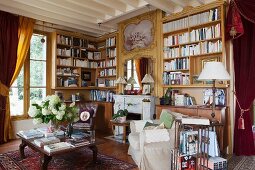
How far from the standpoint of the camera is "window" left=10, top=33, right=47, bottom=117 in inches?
207

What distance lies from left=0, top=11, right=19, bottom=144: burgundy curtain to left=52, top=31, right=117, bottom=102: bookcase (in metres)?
1.05

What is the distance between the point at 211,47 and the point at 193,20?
28.6 inches

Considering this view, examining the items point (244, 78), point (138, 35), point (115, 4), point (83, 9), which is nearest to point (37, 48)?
point (83, 9)

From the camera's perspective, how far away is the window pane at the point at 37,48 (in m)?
5.53

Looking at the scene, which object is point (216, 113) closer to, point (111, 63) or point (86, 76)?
point (111, 63)

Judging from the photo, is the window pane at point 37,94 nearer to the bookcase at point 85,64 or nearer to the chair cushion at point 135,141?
the bookcase at point 85,64

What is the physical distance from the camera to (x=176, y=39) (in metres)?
4.59

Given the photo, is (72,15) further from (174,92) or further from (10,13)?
(174,92)

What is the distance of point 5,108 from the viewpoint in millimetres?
4859

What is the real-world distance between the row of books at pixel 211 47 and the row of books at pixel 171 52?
59 centimetres

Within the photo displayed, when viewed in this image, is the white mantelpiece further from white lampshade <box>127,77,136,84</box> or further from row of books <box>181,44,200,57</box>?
row of books <box>181,44,200,57</box>

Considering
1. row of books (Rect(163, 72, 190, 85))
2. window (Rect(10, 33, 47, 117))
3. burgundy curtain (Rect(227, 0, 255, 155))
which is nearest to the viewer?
burgundy curtain (Rect(227, 0, 255, 155))

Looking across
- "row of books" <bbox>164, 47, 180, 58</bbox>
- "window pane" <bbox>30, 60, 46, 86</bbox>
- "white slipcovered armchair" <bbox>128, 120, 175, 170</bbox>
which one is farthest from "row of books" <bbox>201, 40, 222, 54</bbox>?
"window pane" <bbox>30, 60, 46, 86</bbox>

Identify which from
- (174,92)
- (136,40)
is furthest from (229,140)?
(136,40)
